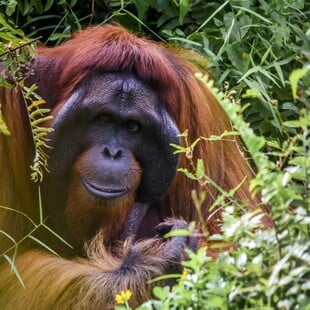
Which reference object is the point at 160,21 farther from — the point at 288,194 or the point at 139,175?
the point at 288,194

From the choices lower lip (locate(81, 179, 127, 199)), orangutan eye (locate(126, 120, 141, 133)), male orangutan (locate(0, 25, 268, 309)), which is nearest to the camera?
male orangutan (locate(0, 25, 268, 309))

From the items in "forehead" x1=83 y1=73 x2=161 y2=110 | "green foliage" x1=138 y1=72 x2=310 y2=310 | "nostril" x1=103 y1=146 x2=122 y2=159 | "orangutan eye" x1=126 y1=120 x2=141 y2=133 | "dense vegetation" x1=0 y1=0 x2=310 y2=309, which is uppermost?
"green foliage" x1=138 y1=72 x2=310 y2=310

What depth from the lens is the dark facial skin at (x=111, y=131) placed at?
301 cm

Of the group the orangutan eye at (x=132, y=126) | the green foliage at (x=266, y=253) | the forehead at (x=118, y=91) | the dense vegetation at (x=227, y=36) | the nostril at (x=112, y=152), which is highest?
the green foliage at (x=266, y=253)

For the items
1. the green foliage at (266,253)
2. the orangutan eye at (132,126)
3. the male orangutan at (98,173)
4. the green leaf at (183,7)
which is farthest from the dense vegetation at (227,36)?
the green foliage at (266,253)

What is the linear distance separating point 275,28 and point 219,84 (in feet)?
1.16

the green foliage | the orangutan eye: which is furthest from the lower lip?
the green foliage

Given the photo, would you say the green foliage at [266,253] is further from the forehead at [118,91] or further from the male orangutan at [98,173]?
the forehead at [118,91]

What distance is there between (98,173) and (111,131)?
17 cm

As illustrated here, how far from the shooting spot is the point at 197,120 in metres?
3.35

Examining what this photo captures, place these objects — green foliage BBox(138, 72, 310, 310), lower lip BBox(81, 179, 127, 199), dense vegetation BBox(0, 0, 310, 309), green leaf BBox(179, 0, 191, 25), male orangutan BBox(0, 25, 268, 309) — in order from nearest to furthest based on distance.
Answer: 1. green foliage BBox(138, 72, 310, 310)
2. male orangutan BBox(0, 25, 268, 309)
3. lower lip BBox(81, 179, 127, 199)
4. dense vegetation BBox(0, 0, 310, 309)
5. green leaf BBox(179, 0, 191, 25)

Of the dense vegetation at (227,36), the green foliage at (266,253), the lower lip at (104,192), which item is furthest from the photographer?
the dense vegetation at (227,36)

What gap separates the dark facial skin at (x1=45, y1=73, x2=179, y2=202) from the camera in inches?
Result: 118

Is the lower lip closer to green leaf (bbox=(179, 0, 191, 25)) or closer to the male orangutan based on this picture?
the male orangutan
